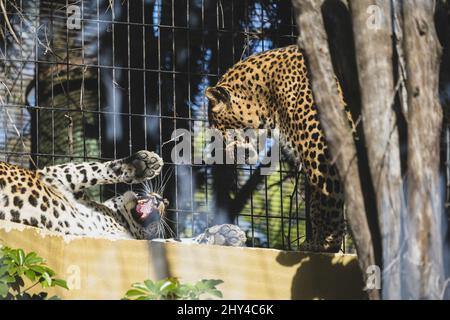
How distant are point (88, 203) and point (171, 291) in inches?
120

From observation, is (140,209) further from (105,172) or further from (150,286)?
(150,286)

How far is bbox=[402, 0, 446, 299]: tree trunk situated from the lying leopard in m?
3.03

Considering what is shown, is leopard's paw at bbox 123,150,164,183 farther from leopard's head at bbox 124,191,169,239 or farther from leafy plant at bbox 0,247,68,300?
leafy plant at bbox 0,247,68,300

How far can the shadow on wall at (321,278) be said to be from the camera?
9242 mm

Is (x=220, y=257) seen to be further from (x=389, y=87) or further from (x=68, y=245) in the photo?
(x=389, y=87)

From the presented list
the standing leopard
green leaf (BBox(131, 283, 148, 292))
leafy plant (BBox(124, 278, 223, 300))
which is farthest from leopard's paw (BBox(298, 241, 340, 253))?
Result: green leaf (BBox(131, 283, 148, 292))

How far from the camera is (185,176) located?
12.0 metres

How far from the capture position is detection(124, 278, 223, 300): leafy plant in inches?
316

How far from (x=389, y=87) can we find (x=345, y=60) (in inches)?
19.4

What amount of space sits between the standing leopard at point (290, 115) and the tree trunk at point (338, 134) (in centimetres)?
167

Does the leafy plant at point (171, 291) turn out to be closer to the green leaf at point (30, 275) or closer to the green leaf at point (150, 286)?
the green leaf at point (150, 286)

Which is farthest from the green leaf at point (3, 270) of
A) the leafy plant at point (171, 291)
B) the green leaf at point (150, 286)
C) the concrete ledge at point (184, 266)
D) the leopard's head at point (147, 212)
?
the leopard's head at point (147, 212)
